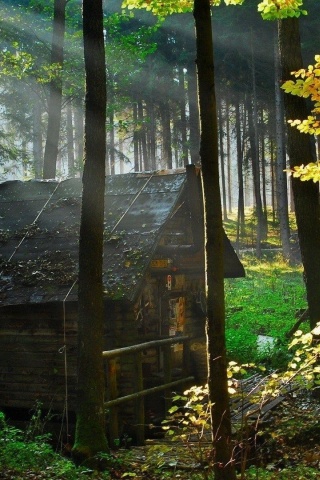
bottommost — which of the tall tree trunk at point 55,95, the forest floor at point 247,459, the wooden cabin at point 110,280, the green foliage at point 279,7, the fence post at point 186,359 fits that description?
the forest floor at point 247,459

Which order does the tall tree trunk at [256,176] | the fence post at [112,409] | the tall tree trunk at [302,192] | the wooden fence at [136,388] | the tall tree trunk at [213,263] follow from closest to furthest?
the tall tree trunk at [213,263] → the fence post at [112,409] → the wooden fence at [136,388] → the tall tree trunk at [302,192] → the tall tree trunk at [256,176]

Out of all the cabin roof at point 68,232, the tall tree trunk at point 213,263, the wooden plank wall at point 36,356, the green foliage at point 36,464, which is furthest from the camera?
the wooden plank wall at point 36,356

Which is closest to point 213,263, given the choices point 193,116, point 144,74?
point 193,116

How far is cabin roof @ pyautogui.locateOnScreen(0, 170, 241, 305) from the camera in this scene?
41.3 feet

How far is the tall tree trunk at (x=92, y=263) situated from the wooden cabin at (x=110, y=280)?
166cm

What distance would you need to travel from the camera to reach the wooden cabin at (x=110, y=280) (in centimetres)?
1267

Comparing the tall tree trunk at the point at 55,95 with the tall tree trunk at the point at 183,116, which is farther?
the tall tree trunk at the point at 183,116

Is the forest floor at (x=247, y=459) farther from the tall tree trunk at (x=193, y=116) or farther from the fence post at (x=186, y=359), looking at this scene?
the tall tree trunk at (x=193, y=116)

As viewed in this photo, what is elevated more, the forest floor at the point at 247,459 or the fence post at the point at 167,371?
the fence post at the point at 167,371

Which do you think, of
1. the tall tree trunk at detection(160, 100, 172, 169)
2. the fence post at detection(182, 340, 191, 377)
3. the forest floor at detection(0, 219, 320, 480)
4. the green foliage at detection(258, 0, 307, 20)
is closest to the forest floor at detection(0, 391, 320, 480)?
the forest floor at detection(0, 219, 320, 480)

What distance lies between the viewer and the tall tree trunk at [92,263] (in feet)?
29.2

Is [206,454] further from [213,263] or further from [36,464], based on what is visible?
[36,464]

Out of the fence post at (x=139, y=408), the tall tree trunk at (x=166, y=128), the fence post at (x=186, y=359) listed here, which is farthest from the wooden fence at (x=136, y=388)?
the tall tree trunk at (x=166, y=128)

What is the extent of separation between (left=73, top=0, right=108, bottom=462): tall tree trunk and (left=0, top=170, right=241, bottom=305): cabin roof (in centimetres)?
279
